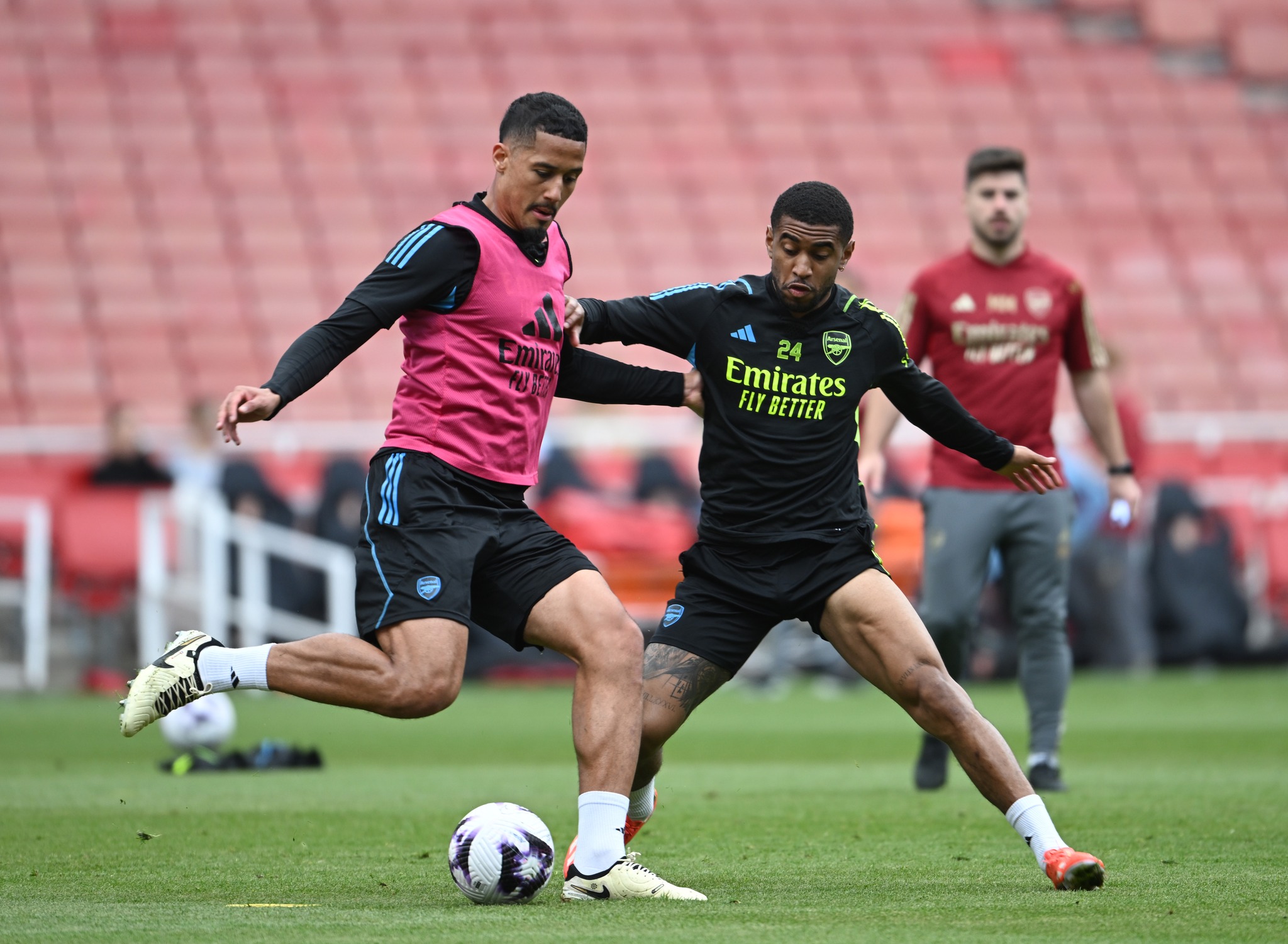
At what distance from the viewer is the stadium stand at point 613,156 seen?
18.9m

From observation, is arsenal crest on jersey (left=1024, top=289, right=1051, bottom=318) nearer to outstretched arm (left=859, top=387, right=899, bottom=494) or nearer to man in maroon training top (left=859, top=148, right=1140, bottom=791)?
man in maroon training top (left=859, top=148, right=1140, bottom=791)

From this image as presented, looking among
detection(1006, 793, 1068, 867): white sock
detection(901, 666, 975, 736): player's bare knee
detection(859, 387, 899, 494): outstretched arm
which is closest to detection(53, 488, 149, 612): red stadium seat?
detection(859, 387, 899, 494): outstretched arm

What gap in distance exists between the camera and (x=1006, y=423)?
25.0ft

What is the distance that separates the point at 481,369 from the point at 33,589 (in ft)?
33.7

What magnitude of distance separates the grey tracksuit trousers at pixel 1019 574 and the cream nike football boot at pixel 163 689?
3.50 metres

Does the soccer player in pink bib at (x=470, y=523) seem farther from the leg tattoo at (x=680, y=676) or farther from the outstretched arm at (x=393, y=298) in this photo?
the leg tattoo at (x=680, y=676)

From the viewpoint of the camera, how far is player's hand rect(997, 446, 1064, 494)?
217 inches

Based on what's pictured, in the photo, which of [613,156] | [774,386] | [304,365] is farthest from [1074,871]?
[613,156]

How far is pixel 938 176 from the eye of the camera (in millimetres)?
22156

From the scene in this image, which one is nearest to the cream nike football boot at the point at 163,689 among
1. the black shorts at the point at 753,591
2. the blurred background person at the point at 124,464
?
the black shorts at the point at 753,591

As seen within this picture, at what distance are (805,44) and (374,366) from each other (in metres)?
8.28

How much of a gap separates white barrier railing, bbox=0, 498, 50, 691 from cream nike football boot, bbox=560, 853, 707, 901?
34.3 ft

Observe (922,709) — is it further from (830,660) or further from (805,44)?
(805,44)

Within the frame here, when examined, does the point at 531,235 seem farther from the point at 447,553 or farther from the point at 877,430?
the point at 877,430
